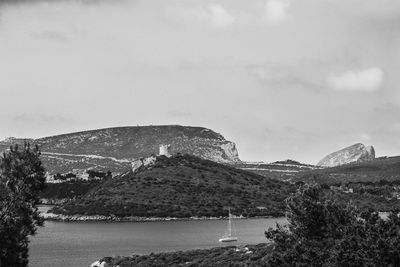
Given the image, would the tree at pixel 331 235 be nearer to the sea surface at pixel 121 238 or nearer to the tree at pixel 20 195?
the tree at pixel 20 195

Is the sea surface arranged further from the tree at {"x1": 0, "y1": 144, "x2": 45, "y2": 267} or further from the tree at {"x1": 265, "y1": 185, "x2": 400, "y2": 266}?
the tree at {"x1": 0, "y1": 144, "x2": 45, "y2": 267}

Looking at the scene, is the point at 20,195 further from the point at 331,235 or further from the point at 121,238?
the point at 121,238

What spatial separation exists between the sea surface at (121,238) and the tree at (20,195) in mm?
57268

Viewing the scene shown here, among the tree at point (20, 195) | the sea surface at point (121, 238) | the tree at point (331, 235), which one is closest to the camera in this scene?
the tree at point (331, 235)

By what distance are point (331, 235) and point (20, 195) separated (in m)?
18.1

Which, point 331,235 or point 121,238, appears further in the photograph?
point 121,238

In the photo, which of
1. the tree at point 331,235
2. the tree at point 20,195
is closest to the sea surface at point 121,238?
the tree at point 331,235

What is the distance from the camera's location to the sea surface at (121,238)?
112 m

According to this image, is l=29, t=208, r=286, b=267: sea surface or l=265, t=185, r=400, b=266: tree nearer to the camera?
l=265, t=185, r=400, b=266: tree

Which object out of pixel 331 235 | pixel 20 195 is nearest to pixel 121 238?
pixel 331 235

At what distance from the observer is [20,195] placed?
40.2 meters

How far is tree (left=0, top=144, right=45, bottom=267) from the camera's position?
39.1m

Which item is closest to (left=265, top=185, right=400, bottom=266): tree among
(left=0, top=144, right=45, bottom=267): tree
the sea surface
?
(left=0, top=144, right=45, bottom=267): tree

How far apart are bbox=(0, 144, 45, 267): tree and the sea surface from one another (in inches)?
2255
